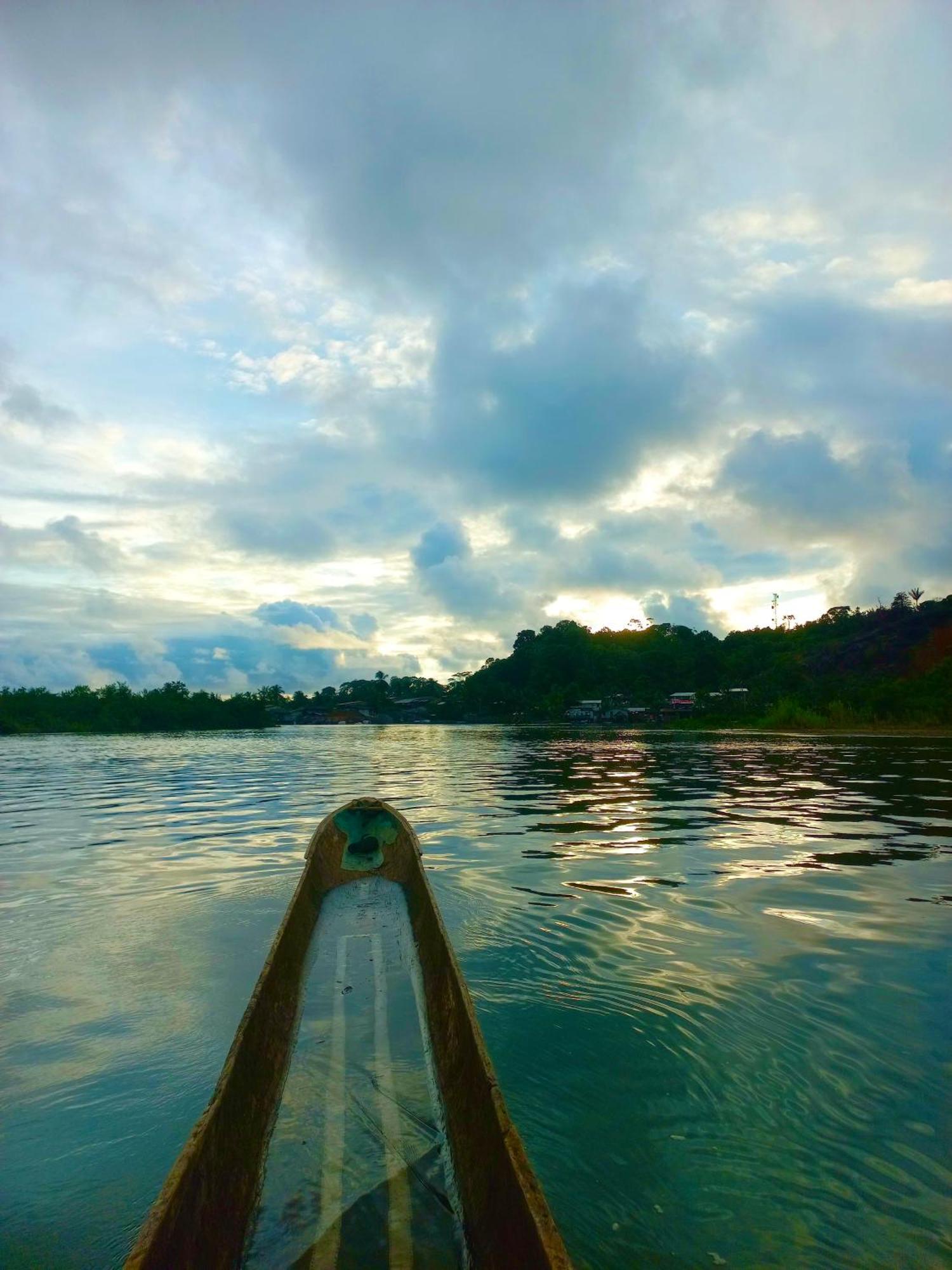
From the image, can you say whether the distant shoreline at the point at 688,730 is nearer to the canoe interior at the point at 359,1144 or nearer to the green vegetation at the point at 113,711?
the green vegetation at the point at 113,711

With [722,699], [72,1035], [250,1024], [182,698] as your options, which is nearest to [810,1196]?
[250,1024]

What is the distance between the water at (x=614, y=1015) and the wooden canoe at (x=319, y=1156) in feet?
1.41

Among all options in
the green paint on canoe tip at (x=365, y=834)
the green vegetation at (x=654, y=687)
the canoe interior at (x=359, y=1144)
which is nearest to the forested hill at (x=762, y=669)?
the green vegetation at (x=654, y=687)

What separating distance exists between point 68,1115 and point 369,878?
5219 millimetres

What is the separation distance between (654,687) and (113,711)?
59.5 meters


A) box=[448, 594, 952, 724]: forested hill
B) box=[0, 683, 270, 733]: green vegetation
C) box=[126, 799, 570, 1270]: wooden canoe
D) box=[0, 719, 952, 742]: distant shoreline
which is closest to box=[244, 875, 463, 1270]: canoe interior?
box=[126, 799, 570, 1270]: wooden canoe

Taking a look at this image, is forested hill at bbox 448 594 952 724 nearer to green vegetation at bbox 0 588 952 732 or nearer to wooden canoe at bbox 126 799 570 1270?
green vegetation at bbox 0 588 952 732

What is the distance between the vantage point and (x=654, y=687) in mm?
79438

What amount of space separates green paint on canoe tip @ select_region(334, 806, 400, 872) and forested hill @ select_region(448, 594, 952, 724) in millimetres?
34398

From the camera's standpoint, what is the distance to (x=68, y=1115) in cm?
389

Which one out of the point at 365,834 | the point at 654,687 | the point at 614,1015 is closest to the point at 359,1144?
the point at 614,1015

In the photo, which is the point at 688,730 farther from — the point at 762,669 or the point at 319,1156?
the point at 319,1156

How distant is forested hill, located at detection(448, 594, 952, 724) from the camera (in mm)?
41656

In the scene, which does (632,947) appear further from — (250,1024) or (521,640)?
(521,640)
